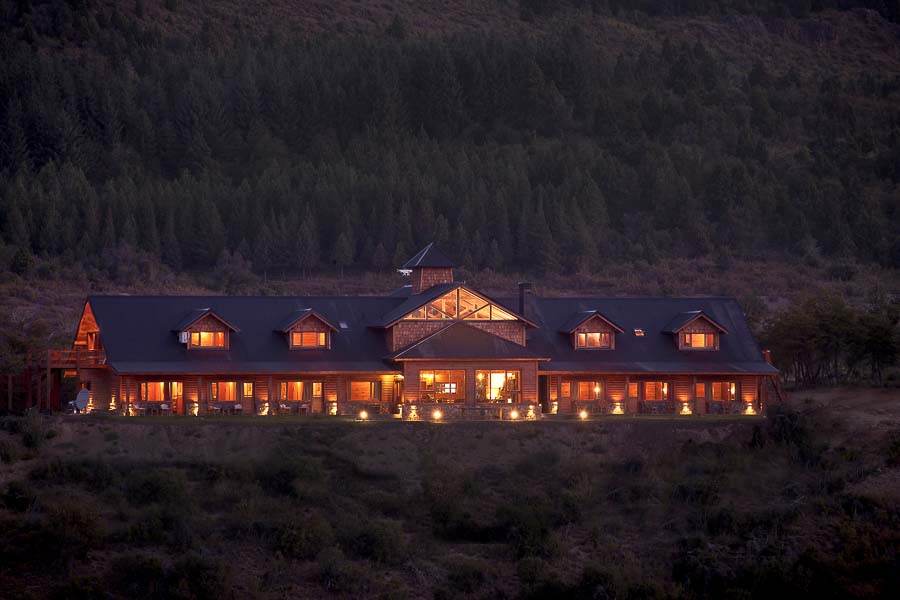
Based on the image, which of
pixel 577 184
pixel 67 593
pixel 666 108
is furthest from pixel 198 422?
pixel 666 108

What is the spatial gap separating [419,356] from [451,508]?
1158 centimetres

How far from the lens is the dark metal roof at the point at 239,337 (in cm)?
6438

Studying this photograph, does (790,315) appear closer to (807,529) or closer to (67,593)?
(807,529)

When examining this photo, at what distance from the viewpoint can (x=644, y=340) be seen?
7088 centimetres

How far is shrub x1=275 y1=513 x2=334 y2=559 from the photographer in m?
51.1

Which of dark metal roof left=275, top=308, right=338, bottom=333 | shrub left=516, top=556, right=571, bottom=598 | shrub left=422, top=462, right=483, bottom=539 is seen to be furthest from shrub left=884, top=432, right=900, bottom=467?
dark metal roof left=275, top=308, right=338, bottom=333

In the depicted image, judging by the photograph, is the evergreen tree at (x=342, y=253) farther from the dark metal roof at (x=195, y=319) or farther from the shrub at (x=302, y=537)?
the shrub at (x=302, y=537)

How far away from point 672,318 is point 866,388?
10.1 m

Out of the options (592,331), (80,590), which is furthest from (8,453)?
(592,331)

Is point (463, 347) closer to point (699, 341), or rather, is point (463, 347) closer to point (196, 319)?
point (196, 319)

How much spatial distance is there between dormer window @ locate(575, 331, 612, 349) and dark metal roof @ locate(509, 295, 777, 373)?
369 millimetres

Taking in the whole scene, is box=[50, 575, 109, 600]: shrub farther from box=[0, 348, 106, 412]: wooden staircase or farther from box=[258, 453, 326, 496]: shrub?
box=[0, 348, 106, 412]: wooden staircase

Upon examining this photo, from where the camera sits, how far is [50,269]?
3898 inches

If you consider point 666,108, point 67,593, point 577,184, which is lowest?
point 67,593
